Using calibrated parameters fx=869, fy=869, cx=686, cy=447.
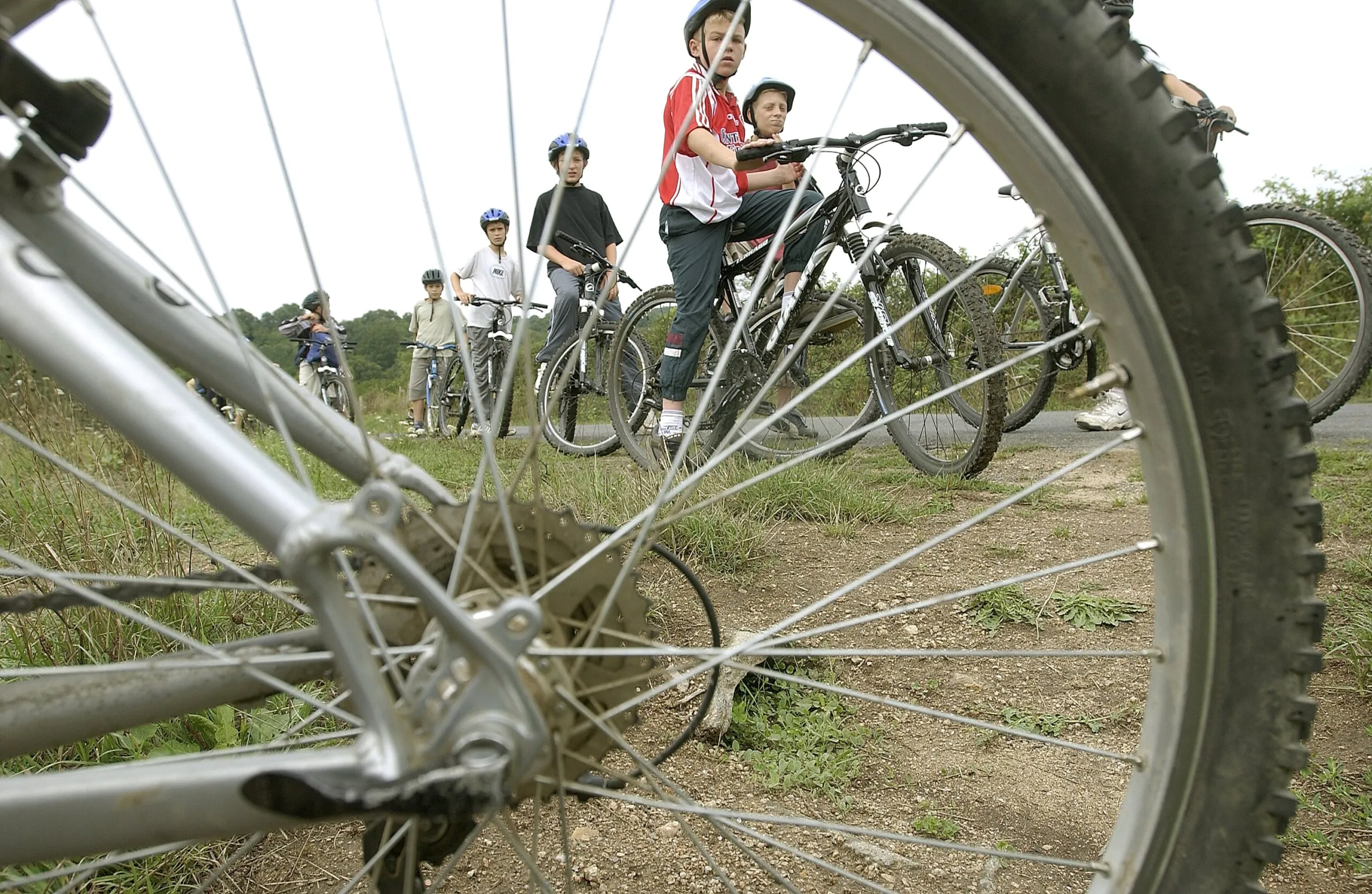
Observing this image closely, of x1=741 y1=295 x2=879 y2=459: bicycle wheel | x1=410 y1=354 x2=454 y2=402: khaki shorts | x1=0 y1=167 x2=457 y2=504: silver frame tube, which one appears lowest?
x1=0 y1=167 x2=457 y2=504: silver frame tube

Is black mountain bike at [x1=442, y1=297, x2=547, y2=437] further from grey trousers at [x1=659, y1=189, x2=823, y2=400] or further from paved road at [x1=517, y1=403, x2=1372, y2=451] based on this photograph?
grey trousers at [x1=659, y1=189, x2=823, y2=400]

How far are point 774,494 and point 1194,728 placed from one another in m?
1.80

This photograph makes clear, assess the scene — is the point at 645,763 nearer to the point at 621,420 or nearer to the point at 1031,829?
the point at 1031,829

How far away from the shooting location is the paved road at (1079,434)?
373cm

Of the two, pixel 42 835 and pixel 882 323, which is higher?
pixel 882 323

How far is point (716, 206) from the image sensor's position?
3.20m

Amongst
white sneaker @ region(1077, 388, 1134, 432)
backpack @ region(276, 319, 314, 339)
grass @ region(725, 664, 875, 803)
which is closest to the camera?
grass @ region(725, 664, 875, 803)

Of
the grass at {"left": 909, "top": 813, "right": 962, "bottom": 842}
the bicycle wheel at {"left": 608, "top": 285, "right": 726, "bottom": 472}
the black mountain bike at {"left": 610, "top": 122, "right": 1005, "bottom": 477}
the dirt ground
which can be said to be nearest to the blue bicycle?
the bicycle wheel at {"left": 608, "top": 285, "right": 726, "bottom": 472}

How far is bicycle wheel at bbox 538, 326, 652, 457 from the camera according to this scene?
14.2 feet

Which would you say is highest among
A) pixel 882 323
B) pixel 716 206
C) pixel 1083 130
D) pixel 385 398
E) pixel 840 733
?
pixel 385 398

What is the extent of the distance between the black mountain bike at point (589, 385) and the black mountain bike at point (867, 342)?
30.6 inches

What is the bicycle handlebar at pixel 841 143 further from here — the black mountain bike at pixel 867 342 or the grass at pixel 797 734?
the grass at pixel 797 734

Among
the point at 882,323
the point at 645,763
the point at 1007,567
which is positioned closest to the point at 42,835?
the point at 645,763

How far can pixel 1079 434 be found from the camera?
4.36m
